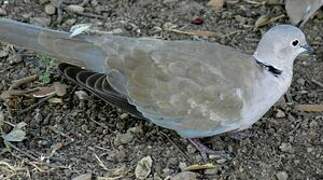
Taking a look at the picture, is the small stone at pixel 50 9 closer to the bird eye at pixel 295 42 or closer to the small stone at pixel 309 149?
the bird eye at pixel 295 42

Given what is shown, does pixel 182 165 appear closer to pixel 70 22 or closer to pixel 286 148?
pixel 286 148

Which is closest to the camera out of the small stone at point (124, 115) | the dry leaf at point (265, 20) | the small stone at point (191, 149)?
the small stone at point (191, 149)

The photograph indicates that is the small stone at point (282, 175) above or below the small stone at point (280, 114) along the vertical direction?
below

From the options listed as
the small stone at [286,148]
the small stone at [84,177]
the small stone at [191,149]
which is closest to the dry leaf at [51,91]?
the small stone at [84,177]

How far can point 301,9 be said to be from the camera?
4.73 meters

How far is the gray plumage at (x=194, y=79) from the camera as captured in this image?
3799 mm

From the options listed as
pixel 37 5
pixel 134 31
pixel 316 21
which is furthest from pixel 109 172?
pixel 316 21

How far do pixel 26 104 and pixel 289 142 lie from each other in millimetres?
1499

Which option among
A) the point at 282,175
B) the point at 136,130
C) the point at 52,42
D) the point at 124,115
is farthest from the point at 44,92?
the point at 282,175

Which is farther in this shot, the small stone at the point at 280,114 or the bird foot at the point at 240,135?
the small stone at the point at 280,114

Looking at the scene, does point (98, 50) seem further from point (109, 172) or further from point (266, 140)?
point (266, 140)

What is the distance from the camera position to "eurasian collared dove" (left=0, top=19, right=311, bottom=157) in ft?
12.5

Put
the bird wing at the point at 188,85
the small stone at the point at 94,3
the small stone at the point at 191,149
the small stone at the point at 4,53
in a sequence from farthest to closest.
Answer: the small stone at the point at 94,3 → the small stone at the point at 4,53 → the small stone at the point at 191,149 → the bird wing at the point at 188,85

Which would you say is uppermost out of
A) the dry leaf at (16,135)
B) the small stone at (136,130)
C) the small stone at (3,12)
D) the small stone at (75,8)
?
the small stone at (3,12)
